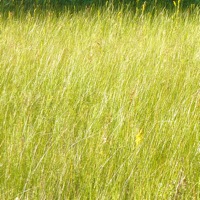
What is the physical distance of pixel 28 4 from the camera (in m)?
5.50

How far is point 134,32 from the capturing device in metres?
4.17

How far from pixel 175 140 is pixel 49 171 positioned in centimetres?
62

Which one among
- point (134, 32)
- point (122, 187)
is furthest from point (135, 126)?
point (134, 32)

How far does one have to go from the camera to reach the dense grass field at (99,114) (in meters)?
1.89

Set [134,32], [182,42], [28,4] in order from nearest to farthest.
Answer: [182,42] → [134,32] → [28,4]

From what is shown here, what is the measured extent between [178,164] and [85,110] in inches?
25.8

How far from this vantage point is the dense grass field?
1.89 m

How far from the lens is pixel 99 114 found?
7.77 feet

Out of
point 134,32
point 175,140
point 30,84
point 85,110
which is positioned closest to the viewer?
point 175,140

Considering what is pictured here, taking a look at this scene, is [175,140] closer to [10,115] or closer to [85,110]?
[85,110]

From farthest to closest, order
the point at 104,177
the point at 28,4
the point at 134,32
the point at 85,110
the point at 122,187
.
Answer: the point at 28,4 < the point at 134,32 < the point at 85,110 < the point at 104,177 < the point at 122,187

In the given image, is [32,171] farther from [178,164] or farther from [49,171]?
[178,164]

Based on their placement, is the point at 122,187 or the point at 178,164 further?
the point at 178,164

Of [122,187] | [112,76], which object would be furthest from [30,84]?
[122,187]
